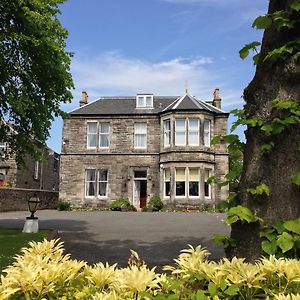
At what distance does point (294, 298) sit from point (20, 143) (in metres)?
13.8

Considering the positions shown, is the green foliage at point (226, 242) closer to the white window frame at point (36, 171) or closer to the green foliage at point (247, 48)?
the green foliage at point (247, 48)

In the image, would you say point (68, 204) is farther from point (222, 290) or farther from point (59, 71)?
point (222, 290)

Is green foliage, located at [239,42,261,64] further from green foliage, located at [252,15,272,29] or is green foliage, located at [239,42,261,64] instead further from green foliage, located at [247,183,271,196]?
green foliage, located at [247,183,271,196]

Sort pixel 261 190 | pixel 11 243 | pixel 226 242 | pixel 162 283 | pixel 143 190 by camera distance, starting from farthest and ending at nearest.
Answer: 1. pixel 143 190
2. pixel 11 243
3. pixel 226 242
4. pixel 261 190
5. pixel 162 283

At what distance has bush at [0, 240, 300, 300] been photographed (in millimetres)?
2352

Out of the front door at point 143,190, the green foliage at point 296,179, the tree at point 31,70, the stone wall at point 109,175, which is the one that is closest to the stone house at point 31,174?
the stone wall at point 109,175

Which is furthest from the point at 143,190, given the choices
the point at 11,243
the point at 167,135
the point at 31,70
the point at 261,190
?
the point at 261,190

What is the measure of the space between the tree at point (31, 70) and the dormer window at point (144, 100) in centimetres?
1816

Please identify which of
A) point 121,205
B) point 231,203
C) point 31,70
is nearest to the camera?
point 231,203

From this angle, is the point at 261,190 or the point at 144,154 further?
the point at 144,154

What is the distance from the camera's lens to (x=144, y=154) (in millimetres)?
31359

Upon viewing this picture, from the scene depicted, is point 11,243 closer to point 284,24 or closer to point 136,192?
point 284,24

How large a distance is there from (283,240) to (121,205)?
26505mm

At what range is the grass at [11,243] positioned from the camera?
326 inches
